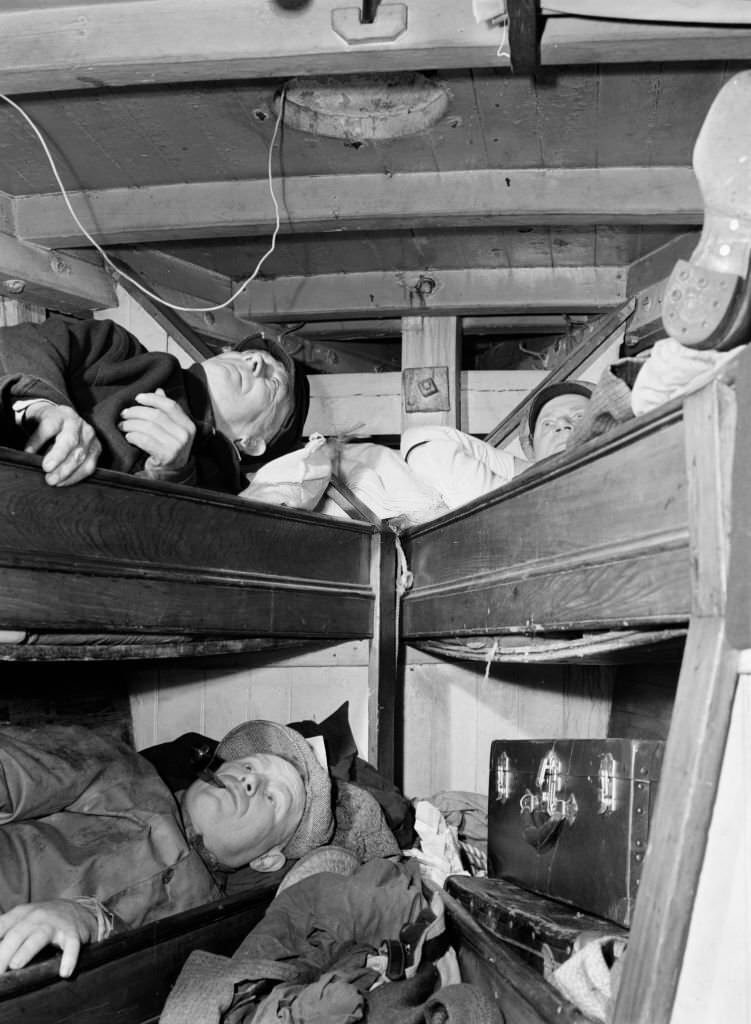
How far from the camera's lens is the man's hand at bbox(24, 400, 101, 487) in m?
1.47

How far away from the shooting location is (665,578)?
3.47 feet

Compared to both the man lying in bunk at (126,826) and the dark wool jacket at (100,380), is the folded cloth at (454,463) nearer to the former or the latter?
the dark wool jacket at (100,380)

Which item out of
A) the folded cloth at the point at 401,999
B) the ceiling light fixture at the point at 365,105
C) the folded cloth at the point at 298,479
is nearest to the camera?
the folded cloth at the point at 401,999

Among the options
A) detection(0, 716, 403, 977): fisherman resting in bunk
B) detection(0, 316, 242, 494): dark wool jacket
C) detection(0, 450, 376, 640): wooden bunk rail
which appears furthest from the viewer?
detection(0, 716, 403, 977): fisherman resting in bunk

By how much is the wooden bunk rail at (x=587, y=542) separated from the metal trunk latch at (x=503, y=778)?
1.01 ft

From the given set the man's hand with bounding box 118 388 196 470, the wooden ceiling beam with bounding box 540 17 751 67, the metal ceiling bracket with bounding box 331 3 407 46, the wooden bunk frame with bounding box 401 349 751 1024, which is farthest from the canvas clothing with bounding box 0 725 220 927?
the wooden ceiling beam with bounding box 540 17 751 67

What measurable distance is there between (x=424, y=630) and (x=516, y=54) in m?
1.23

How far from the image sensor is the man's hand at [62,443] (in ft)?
4.83

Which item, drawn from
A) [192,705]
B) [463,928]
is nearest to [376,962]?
[463,928]

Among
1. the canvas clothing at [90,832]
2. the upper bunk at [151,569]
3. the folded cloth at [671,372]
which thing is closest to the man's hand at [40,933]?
the canvas clothing at [90,832]

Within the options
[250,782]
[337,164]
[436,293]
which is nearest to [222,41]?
[337,164]

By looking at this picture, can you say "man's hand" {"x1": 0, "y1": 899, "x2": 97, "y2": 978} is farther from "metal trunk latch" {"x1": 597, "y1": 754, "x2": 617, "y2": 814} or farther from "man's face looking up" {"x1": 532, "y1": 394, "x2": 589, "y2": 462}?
"man's face looking up" {"x1": 532, "y1": 394, "x2": 589, "y2": 462}

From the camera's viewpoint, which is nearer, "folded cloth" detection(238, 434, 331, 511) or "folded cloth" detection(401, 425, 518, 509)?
"folded cloth" detection(238, 434, 331, 511)

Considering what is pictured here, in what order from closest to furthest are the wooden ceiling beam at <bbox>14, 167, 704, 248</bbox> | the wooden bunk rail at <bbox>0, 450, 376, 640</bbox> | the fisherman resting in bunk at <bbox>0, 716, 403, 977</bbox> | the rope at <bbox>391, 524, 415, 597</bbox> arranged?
the wooden bunk rail at <bbox>0, 450, 376, 640</bbox> → the fisherman resting in bunk at <bbox>0, 716, 403, 977</bbox> → the wooden ceiling beam at <bbox>14, 167, 704, 248</bbox> → the rope at <bbox>391, 524, 415, 597</bbox>
